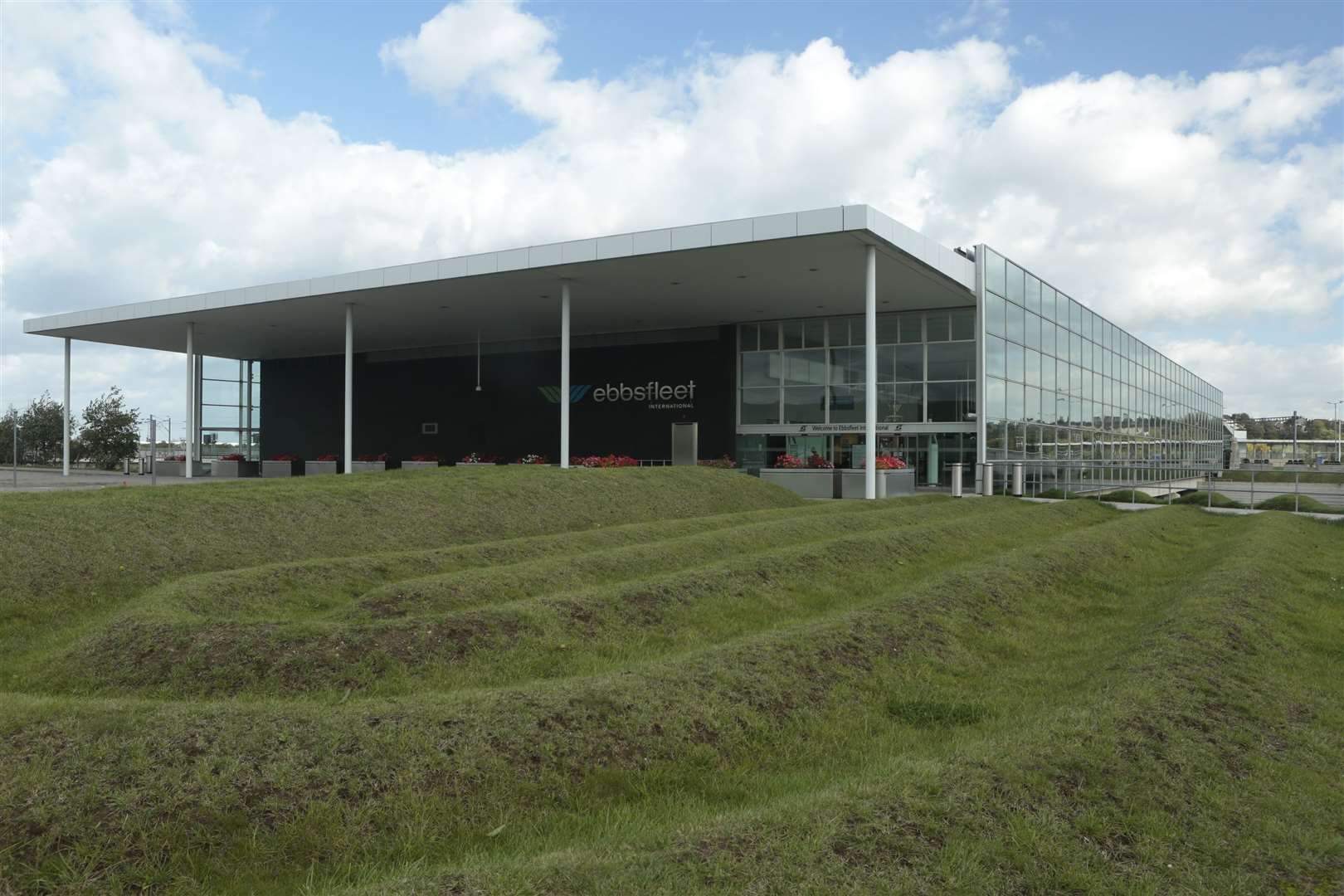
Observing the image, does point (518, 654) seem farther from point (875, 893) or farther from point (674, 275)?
point (674, 275)

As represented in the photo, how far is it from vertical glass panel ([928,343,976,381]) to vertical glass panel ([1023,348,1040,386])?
2.73m

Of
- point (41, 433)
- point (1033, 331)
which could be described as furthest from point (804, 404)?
point (41, 433)

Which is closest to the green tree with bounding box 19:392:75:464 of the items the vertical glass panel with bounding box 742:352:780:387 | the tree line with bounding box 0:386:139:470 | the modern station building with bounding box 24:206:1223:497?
the tree line with bounding box 0:386:139:470

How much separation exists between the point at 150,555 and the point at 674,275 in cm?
1674

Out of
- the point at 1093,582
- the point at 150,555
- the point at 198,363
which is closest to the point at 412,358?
the point at 198,363

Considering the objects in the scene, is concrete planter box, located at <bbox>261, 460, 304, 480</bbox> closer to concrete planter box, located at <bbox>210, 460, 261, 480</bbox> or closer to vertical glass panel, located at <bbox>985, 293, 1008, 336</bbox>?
concrete planter box, located at <bbox>210, 460, 261, 480</bbox>

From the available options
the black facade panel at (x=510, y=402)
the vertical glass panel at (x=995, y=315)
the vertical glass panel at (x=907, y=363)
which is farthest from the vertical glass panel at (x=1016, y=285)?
the black facade panel at (x=510, y=402)

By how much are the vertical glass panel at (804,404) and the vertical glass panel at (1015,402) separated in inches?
239

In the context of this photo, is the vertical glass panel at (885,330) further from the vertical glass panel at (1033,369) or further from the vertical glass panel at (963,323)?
the vertical glass panel at (1033,369)

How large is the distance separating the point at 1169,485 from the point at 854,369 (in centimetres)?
1045

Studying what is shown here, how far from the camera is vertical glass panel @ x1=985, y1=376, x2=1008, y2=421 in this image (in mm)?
27734

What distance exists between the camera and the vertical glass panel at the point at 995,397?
27734mm

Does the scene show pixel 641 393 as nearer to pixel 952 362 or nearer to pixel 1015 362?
pixel 952 362

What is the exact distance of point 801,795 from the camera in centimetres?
445
